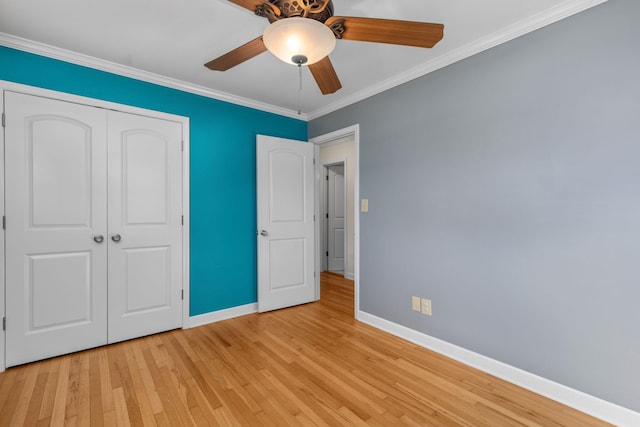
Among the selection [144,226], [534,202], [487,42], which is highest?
[487,42]

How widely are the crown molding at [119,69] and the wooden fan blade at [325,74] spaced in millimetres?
1681

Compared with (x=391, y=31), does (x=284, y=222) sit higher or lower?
lower

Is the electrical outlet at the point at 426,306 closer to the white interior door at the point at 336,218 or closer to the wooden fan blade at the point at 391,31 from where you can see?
the wooden fan blade at the point at 391,31

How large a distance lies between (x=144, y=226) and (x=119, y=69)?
4.60 feet

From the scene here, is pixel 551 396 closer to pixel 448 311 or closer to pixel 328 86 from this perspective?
pixel 448 311

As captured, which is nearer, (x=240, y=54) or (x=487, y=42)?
(x=240, y=54)

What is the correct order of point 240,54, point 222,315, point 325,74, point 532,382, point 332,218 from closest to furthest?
point 240,54 < point 325,74 < point 532,382 < point 222,315 < point 332,218

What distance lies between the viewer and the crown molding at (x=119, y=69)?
7.23ft

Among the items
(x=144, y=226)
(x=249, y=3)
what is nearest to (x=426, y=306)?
(x=249, y=3)

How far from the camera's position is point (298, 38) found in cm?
130

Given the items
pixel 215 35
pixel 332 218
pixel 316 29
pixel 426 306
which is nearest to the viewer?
pixel 316 29

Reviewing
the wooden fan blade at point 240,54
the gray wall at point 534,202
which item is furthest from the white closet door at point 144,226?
the gray wall at point 534,202

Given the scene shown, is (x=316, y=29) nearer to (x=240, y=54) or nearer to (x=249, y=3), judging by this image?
(x=249, y=3)

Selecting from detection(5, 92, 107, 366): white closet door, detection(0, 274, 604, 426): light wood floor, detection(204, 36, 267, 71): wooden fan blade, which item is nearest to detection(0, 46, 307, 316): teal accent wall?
detection(5, 92, 107, 366): white closet door
